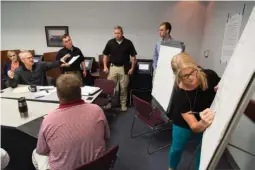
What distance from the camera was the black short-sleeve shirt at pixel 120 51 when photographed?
3.26 meters

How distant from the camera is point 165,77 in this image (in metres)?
2.09

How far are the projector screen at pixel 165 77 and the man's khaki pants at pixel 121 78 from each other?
1.12 meters

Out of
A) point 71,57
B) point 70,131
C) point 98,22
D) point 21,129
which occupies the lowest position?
point 21,129

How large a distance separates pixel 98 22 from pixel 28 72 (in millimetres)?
2306

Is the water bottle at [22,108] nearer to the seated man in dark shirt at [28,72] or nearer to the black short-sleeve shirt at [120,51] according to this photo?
the seated man in dark shirt at [28,72]

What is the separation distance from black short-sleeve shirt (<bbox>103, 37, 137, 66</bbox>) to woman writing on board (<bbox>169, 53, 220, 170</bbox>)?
2021mm

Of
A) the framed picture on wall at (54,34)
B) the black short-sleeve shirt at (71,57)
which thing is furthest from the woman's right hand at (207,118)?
the framed picture on wall at (54,34)

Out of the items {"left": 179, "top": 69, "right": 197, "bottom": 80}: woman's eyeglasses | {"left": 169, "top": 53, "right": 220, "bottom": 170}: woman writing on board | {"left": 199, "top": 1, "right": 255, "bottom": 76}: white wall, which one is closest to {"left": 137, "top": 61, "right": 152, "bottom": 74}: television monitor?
{"left": 199, "top": 1, "right": 255, "bottom": 76}: white wall

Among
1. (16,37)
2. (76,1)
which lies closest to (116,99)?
(76,1)

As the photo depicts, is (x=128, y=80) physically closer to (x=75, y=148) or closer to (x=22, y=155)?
(x=22, y=155)

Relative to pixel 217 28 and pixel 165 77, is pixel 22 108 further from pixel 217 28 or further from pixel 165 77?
pixel 217 28

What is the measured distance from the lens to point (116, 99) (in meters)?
3.88

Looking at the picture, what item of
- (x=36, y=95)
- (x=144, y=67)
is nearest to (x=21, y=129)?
(x=36, y=95)

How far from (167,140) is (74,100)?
1.85m
